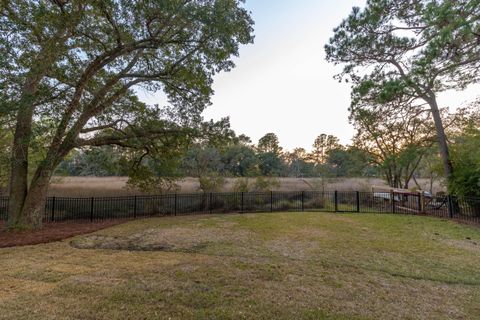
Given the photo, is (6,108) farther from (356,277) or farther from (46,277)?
(356,277)

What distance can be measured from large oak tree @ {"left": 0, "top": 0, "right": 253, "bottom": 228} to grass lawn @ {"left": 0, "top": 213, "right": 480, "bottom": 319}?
10.8 ft

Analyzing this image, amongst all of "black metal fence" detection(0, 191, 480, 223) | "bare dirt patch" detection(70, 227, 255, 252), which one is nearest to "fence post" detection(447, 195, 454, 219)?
"black metal fence" detection(0, 191, 480, 223)

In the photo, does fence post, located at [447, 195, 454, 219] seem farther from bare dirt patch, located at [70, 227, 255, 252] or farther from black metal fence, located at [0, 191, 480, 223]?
bare dirt patch, located at [70, 227, 255, 252]

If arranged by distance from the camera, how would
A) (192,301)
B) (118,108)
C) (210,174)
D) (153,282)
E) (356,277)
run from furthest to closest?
(210,174)
(118,108)
(356,277)
(153,282)
(192,301)

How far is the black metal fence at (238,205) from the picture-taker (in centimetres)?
981

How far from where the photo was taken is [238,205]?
12.4 metres

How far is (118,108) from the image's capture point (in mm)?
8727

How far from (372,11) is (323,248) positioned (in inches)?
295

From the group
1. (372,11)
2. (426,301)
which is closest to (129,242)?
(426,301)

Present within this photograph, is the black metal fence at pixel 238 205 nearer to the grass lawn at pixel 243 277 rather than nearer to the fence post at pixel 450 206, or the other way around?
the fence post at pixel 450 206

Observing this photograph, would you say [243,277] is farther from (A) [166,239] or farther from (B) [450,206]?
(B) [450,206]

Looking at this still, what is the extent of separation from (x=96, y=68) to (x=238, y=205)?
28.3 feet

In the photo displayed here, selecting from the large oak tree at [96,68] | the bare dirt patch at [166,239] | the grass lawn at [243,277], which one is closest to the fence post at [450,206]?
the grass lawn at [243,277]

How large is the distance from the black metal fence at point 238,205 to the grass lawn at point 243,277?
4582 millimetres
